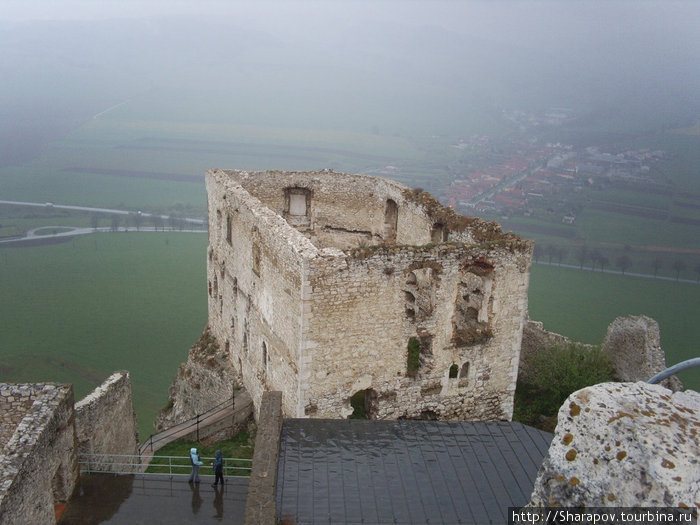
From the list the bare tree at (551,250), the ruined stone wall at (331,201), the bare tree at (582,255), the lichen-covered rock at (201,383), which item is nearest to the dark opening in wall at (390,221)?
the ruined stone wall at (331,201)

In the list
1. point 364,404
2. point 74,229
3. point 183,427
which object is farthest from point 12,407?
point 74,229

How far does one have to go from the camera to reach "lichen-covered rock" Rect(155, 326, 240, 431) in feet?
71.6

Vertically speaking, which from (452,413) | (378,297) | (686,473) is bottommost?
(452,413)

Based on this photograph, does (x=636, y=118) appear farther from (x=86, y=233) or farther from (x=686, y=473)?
(x=686, y=473)

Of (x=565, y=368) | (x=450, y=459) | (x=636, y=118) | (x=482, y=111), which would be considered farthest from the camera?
(x=482, y=111)

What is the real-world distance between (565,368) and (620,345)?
2.45m

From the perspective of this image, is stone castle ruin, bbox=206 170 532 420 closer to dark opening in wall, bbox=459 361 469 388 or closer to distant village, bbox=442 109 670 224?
dark opening in wall, bbox=459 361 469 388

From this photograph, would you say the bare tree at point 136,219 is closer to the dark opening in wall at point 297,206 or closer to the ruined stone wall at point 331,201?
the dark opening in wall at point 297,206

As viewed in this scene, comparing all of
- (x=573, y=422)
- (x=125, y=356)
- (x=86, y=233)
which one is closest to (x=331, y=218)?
(x=573, y=422)

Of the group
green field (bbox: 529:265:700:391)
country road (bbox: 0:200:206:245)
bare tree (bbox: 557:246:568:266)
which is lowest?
country road (bbox: 0:200:206:245)

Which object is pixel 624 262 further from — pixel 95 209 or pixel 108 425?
pixel 95 209

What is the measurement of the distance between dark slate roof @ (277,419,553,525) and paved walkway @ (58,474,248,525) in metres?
3.10

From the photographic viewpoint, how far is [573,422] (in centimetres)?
556

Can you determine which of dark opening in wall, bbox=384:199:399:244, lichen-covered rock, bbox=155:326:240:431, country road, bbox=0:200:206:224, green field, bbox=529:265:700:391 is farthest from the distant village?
country road, bbox=0:200:206:224
